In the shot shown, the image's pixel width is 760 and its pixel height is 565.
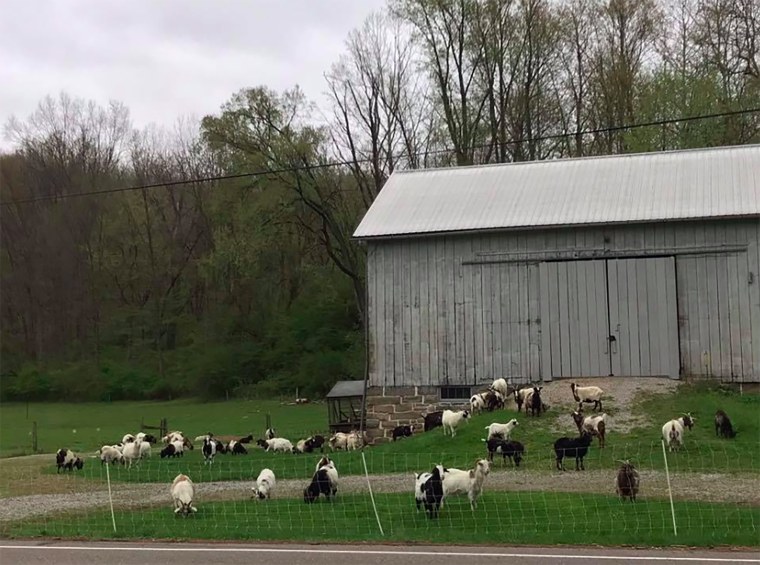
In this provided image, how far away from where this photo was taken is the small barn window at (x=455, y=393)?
939 inches

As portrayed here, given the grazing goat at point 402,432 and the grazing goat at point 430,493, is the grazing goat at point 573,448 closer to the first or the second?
the grazing goat at point 430,493

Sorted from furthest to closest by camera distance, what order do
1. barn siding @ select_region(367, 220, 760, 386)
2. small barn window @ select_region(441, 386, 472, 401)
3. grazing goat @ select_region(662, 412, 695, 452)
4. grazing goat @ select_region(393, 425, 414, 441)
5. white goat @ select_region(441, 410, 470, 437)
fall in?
small barn window @ select_region(441, 386, 472, 401)
grazing goat @ select_region(393, 425, 414, 441)
barn siding @ select_region(367, 220, 760, 386)
white goat @ select_region(441, 410, 470, 437)
grazing goat @ select_region(662, 412, 695, 452)

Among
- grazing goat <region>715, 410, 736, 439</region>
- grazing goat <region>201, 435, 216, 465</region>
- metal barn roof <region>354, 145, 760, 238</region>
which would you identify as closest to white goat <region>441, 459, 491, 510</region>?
grazing goat <region>715, 410, 736, 439</region>

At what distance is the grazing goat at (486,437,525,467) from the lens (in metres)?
17.3

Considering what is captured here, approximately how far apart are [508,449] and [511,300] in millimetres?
7161

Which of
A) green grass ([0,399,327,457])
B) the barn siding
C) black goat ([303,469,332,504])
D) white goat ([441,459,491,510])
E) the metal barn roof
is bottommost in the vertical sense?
green grass ([0,399,327,457])

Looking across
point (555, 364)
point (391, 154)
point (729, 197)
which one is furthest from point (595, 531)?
point (391, 154)

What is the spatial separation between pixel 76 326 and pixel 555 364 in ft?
173

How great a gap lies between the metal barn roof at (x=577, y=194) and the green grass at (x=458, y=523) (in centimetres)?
1122

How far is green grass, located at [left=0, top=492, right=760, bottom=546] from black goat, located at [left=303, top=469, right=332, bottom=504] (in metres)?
0.28

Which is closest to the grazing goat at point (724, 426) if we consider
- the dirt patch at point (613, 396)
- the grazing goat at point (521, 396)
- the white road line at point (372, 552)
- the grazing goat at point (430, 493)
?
the dirt patch at point (613, 396)

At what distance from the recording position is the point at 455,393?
2395cm

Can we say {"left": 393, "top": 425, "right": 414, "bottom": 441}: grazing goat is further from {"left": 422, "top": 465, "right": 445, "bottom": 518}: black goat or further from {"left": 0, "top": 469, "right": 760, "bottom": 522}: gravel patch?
{"left": 422, "top": 465, "right": 445, "bottom": 518}: black goat

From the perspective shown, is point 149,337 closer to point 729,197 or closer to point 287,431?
point 287,431
